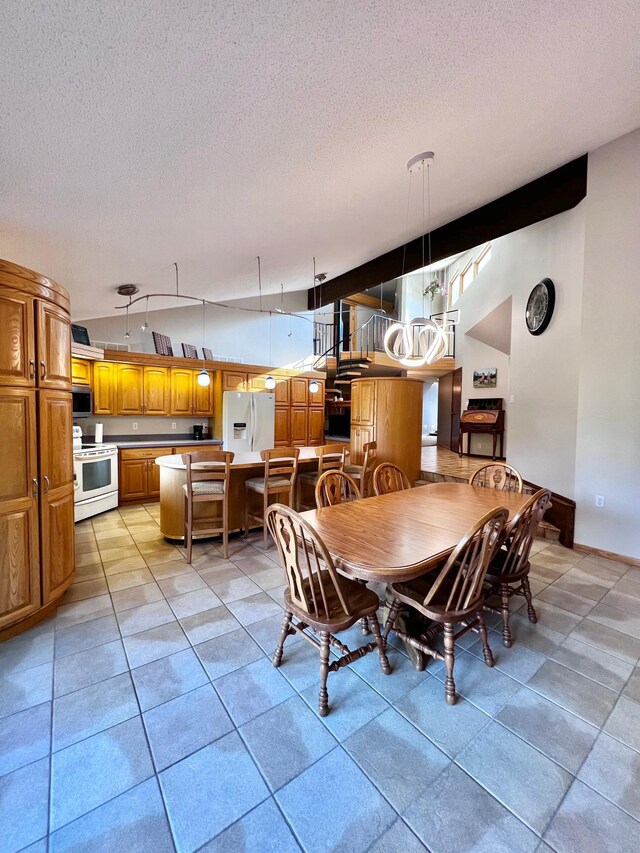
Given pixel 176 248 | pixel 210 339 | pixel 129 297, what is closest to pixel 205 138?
pixel 176 248

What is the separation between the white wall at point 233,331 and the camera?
18.7 ft

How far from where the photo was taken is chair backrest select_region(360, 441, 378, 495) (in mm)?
4055

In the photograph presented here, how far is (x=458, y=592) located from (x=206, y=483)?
2.51m

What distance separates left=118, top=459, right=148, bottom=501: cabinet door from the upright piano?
632 cm

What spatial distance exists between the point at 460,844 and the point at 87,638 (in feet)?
6.94

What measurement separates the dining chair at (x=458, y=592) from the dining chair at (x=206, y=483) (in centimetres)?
195

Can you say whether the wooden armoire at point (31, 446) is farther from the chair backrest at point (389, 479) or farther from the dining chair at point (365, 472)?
the dining chair at point (365, 472)

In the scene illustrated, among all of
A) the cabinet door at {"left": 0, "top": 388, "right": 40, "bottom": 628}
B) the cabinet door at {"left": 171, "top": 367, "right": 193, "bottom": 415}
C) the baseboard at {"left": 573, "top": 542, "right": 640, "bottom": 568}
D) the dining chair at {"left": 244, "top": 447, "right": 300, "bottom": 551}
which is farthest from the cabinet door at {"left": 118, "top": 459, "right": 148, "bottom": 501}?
the baseboard at {"left": 573, "top": 542, "right": 640, "bottom": 568}

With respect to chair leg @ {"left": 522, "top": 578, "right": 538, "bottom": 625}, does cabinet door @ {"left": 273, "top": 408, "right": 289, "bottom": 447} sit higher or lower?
higher

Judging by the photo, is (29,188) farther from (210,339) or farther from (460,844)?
(210,339)

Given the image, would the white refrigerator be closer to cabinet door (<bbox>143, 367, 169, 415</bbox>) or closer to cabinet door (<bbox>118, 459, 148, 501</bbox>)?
cabinet door (<bbox>143, 367, 169, 415</bbox>)

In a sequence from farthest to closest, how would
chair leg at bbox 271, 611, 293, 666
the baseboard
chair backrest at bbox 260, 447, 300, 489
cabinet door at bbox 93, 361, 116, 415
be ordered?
cabinet door at bbox 93, 361, 116, 415
chair backrest at bbox 260, 447, 300, 489
the baseboard
chair leg at bbox 271, 611, 293, 666

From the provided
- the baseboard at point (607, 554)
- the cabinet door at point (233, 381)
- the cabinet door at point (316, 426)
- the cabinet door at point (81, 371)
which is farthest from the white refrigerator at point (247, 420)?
the baseboard at point (607, 554)

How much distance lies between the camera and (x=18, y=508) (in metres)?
2.13
